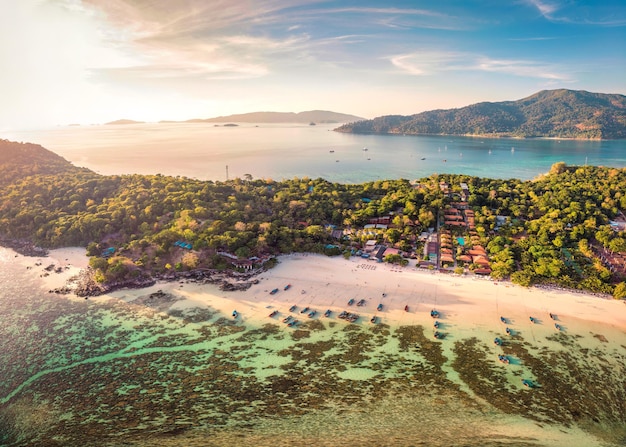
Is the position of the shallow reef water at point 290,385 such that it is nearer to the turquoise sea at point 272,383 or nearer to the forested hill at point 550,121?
the turquoise sea at point 272,383

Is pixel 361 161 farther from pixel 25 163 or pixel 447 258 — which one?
pixel 25 163

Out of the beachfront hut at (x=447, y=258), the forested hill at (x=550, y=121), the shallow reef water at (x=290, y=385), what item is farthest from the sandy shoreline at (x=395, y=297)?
the forested hill at (x=550, y=121)

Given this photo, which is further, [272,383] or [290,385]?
[272,383]

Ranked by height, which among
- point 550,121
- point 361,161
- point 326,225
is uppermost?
point 550,121

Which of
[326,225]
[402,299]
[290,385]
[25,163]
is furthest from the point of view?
[25,163]

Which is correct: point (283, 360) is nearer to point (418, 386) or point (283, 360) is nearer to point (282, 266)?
point (418, 386)

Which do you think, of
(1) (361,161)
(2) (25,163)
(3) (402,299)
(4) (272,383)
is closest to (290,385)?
(4) (272,383)
